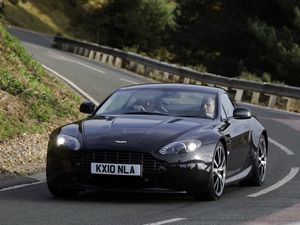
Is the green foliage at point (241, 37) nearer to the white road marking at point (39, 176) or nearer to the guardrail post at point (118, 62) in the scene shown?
the guardrail post at point (118, 62)

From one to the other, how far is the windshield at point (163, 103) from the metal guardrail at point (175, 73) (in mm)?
17363

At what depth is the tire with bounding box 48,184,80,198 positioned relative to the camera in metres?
9.63

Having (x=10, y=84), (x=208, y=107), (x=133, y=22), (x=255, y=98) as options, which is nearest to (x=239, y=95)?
(x=255, y=98)

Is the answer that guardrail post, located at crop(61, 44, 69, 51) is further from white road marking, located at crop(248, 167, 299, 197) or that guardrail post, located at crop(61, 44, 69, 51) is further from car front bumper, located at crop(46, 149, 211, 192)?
car front bumper, located at crop(46, 149, 211, 192)

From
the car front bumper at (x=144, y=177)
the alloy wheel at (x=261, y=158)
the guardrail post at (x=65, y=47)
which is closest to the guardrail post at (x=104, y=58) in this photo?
the guardrail post at (x=65, y=47)

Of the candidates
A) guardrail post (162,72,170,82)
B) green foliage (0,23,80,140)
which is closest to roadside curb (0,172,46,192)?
green foliage (0,23,80,140)

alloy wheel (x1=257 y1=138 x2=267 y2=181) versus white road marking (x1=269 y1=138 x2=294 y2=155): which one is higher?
alloy wheel (x1=257 y1=138 x2=267 y2=181)

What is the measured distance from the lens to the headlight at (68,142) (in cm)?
932

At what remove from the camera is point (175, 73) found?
116 feet

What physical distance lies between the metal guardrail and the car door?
16845mm

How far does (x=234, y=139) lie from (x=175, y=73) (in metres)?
25.1

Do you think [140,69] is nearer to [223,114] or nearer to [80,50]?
[80,50]

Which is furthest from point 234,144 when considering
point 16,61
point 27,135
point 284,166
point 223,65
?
point 223,65

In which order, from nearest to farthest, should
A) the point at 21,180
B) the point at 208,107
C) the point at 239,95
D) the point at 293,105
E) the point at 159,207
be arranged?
the point at 159,207 → the point at 208,107 → the point at 21,180 → the point at 293,105 → the point at 239,95
